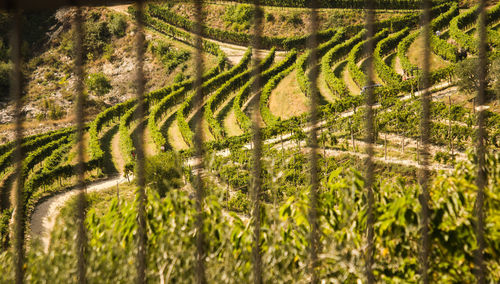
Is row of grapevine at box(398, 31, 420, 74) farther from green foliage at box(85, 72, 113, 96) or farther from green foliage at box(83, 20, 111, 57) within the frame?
green foliage at box(83, 20, 111, 57)

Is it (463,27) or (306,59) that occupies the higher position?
(463,27)

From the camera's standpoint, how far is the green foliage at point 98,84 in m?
31.2

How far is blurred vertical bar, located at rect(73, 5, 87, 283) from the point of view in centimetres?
260

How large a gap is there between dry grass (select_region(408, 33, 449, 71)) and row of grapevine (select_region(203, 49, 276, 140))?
8587 mm

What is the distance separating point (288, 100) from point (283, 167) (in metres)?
11.2

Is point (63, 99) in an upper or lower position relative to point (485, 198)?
upper

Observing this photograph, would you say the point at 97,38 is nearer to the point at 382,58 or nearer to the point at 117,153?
the point at 117,153

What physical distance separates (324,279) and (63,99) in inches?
1220

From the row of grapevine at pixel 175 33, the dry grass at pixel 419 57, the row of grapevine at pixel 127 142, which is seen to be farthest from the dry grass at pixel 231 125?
the row of grapevine at pixel 175 33

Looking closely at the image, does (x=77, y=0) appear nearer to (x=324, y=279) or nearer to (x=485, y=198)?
(x=324, y=279)

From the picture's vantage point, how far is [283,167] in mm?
13406

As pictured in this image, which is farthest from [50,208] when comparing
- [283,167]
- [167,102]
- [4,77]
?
[4,77]

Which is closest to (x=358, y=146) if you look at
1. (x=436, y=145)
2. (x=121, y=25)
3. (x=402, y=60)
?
(x=436, y=145)

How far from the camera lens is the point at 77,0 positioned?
2379mm
